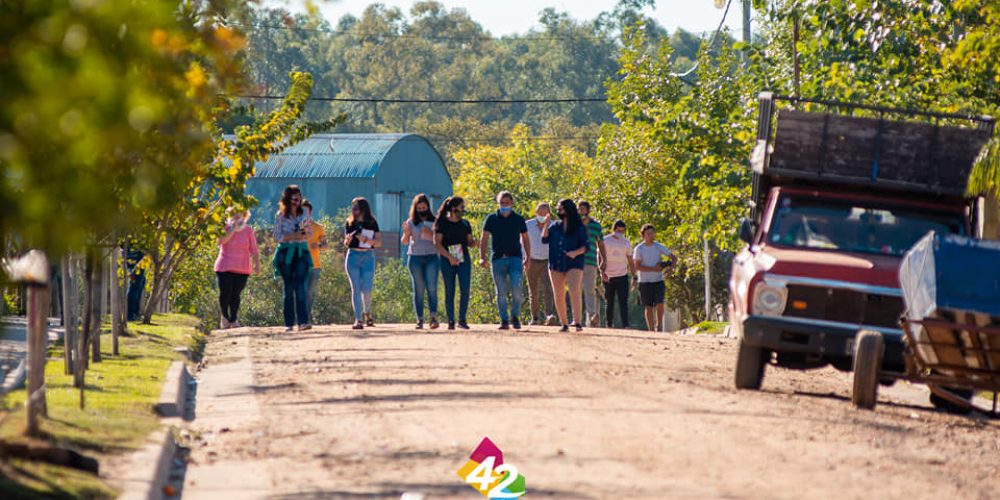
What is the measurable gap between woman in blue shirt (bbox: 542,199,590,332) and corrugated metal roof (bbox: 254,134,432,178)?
143 feet

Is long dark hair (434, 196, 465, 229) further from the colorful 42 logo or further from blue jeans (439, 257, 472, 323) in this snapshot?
the colorful 42 logo

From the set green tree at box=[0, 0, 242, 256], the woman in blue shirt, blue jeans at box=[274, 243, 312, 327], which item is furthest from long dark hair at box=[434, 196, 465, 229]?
green tree at box=[0, 0, 242, 256]

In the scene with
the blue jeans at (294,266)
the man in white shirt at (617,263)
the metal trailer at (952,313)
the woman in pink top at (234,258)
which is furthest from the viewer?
the man in white shirt at (617,263)

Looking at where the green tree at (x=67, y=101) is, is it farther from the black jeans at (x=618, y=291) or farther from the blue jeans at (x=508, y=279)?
the black jeans at (x=618, y=291)

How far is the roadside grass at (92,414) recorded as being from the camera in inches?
320

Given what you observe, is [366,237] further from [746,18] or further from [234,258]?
[746,18]

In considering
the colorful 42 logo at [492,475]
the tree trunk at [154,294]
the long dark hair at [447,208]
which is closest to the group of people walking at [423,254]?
the long dark hair at [447,208]

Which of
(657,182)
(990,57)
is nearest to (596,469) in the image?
(990,57)

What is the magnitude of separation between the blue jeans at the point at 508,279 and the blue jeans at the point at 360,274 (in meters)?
1.67

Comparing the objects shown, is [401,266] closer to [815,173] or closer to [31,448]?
[815,173]

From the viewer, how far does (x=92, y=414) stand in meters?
11.2

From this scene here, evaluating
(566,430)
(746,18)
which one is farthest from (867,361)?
(746,18)

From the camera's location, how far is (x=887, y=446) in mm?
10617

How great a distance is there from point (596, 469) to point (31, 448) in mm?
3066
